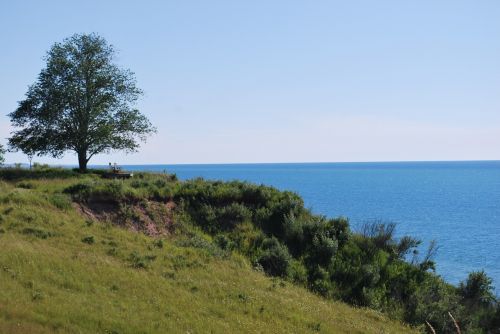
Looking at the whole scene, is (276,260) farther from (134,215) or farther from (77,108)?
(77,108)

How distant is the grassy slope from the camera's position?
12.9 meters

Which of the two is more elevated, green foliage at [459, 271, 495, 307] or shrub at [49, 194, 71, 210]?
shrub at [49, 194, 71, 210]

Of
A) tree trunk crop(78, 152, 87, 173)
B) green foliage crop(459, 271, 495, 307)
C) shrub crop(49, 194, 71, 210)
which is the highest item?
tree trunk crop(78, 152, 87, 173)

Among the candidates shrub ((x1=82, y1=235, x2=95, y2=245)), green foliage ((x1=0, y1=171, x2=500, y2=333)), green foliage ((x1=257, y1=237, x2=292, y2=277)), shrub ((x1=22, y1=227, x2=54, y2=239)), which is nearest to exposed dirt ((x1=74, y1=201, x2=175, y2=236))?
green foliage ((x1=0, y1=171, x2=500, y2=333))

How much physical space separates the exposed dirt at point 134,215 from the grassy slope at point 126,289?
1267mm

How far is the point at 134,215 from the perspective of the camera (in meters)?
25.2

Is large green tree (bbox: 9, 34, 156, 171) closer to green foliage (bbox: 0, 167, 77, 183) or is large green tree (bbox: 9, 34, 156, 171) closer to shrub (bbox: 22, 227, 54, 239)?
green foliage (bbox: 0, 167, 77, 183)

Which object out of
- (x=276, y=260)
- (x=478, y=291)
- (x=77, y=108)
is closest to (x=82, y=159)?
(x=77, y=108)

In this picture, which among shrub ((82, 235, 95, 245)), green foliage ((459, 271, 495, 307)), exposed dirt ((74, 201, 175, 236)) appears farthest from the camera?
green foliage ((459, 271, 495, 307))

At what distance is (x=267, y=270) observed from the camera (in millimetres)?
22797

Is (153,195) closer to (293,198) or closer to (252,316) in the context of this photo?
(293,198)

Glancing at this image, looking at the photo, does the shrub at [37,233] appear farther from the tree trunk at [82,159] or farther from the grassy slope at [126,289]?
the tree trunk at [82,159]

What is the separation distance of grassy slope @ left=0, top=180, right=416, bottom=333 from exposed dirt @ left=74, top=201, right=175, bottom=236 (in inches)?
49.9

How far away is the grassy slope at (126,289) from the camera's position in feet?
42.5
